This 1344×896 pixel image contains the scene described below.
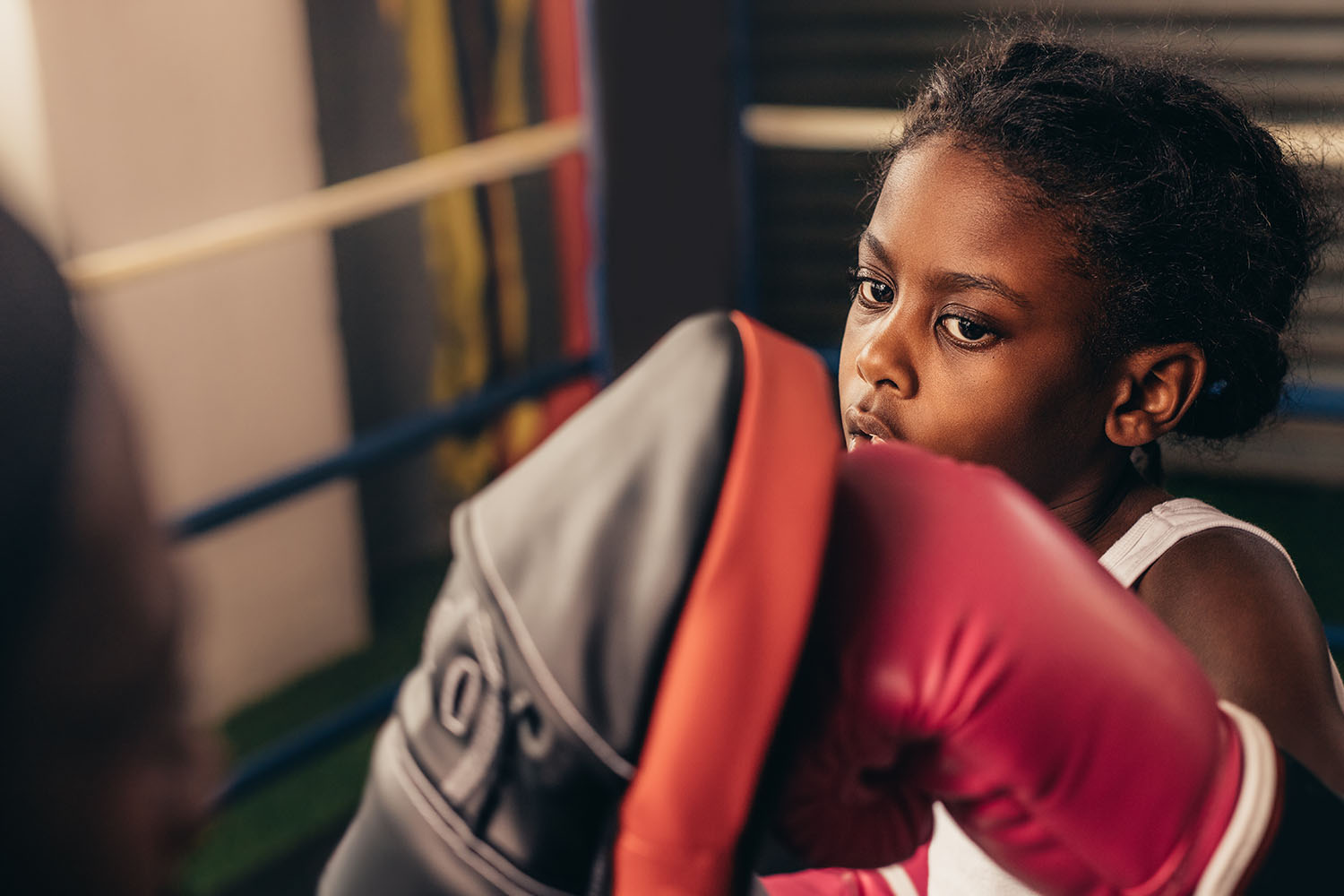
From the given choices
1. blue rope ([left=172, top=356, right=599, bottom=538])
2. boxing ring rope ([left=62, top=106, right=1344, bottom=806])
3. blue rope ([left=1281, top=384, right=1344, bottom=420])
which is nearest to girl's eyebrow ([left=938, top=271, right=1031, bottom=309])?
boxing ring rope ([left=62, top=106, right=1344, bottom=806])

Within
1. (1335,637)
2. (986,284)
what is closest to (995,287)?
(986,284)

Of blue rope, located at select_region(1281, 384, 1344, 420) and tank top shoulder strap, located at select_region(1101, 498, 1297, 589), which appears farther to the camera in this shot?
blue rope, located at select_region(1281, 384, 1344, 420)

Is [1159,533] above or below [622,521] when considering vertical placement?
below

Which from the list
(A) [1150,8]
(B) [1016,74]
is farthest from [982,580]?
(A) [1150,8]

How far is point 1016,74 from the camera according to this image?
977mm

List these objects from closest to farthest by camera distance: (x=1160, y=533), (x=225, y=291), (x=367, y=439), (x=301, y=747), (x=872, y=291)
→ (x=1160, y=533) < (x=872, y=291) < (x=301, y=747) < (x=367, y=439) < (x=225, y=291)

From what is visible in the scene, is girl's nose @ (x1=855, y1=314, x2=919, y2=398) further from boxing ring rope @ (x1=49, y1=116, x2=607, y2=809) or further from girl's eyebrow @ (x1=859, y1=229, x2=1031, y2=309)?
boxing ring rope @ (x1=49, y1=116, x2=607, y2=809)

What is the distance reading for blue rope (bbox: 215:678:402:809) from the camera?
1.43 metres

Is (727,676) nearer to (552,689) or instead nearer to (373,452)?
(552,689)

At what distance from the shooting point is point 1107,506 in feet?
3.07

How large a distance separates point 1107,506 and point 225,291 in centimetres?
164

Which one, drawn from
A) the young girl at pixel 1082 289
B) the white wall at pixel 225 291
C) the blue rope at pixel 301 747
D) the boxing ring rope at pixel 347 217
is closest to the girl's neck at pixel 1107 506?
the young girl at pixel 1082 289

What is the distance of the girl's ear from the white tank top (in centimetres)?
7

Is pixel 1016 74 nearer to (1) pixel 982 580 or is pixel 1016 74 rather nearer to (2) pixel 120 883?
(1) pixel 982 580
